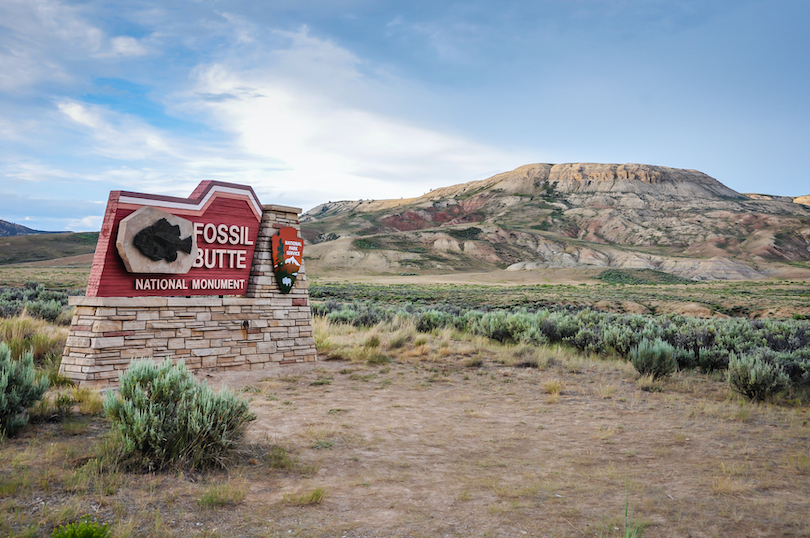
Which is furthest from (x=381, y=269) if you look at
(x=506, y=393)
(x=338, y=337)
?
(x=506, y=393)

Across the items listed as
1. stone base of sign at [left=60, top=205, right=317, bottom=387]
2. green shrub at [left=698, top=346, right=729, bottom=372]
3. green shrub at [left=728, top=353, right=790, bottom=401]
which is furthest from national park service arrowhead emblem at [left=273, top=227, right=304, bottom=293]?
green shrub at [left=698, top=346, right=729, bottom=372]

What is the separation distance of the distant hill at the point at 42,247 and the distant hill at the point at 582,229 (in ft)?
165

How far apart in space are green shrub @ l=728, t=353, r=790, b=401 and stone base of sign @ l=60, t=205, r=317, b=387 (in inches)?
344

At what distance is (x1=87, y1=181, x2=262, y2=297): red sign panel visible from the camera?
28.7 feet

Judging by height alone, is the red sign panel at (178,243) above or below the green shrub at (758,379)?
above

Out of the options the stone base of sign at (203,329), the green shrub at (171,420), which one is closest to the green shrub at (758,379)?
the green shrub at (171,420)

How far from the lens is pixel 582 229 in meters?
113

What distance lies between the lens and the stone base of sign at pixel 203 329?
332 inches

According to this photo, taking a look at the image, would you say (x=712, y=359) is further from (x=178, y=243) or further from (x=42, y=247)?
(x=42, y=247)

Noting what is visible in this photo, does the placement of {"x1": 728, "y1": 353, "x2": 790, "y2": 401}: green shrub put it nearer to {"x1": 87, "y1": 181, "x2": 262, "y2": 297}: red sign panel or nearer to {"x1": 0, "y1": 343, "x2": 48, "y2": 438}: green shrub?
{"x1": 87, "y1": 181, "x2": 262, "y2": 297}: red sign panel

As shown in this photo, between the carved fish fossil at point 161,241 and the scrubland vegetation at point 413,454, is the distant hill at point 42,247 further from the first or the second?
the scrubland vegetation at point 413,454

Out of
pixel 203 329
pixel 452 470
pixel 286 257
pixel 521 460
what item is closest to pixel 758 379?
pixel 521 460

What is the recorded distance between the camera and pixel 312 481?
4945mm

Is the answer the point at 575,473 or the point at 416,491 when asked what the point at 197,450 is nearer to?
the point at 416,491
